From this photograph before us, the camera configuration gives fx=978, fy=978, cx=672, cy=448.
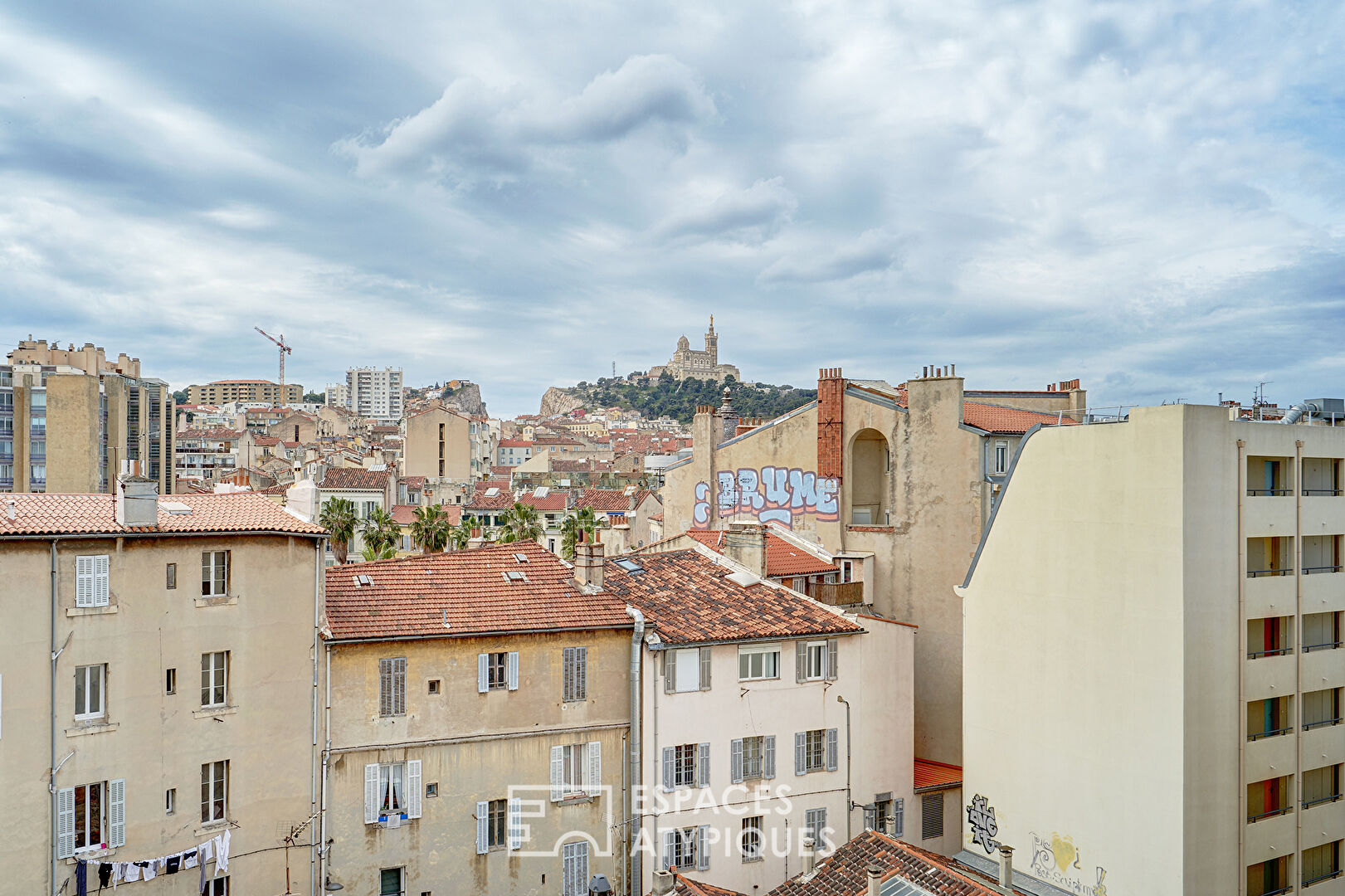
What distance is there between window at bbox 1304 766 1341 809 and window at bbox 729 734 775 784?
55.5 ft

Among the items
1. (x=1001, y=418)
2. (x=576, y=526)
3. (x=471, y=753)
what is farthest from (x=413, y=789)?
(x=576, y=526)

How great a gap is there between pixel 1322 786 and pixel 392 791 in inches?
1163

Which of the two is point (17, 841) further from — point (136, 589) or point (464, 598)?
point (464, 598)

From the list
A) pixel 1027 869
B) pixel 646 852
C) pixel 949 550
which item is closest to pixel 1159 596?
pixel 1027 869

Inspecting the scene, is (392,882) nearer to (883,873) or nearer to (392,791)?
(392,791)

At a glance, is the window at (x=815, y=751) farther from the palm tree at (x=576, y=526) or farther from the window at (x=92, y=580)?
the palm tree at (x=576, y=526)

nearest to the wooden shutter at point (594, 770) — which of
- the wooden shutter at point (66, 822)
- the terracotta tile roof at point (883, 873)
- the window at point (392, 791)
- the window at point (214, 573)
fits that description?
the window at point (392, 791)

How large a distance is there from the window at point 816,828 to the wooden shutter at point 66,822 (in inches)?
884

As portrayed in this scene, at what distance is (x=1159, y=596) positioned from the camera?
28797 millimetres

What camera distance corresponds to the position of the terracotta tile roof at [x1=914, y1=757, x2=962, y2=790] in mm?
37281

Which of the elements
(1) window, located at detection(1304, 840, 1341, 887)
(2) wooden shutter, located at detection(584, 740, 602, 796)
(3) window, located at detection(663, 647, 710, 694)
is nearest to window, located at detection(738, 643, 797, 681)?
(3) window, located at detection(663, 647, 710, 694)

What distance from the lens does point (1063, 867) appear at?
3206 centimetres

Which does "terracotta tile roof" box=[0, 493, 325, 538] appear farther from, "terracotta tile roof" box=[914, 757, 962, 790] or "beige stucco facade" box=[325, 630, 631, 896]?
"terracotta tile roof" box=[914, 757, 962, 790]

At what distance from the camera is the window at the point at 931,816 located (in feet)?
122
